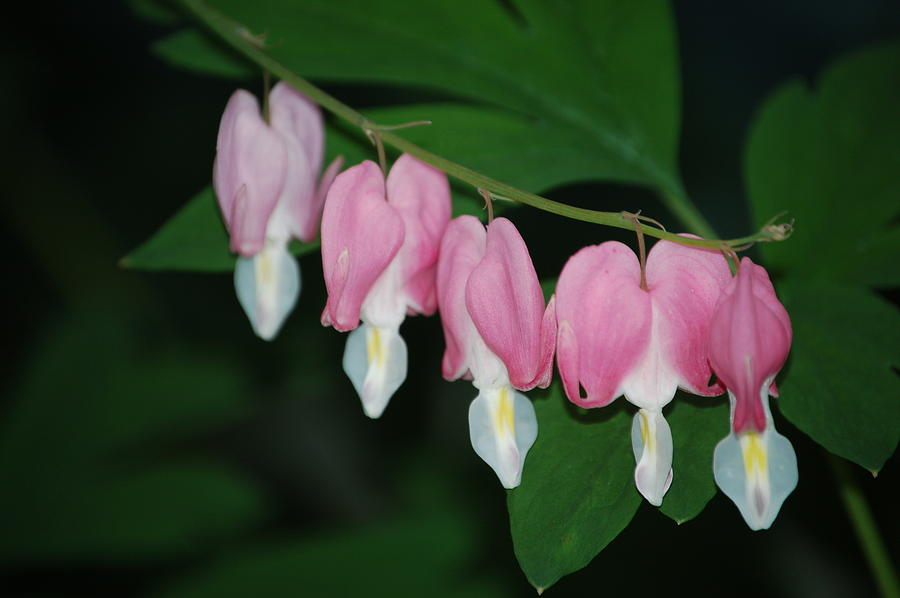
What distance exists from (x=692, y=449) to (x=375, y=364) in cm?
42

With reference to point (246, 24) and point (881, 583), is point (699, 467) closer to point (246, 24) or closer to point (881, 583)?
point (881, 583)

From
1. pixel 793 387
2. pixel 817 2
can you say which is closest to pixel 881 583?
pixel 793 387

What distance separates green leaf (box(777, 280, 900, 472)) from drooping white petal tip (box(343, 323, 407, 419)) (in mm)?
507

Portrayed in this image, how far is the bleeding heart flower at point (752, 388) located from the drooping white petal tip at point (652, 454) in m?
0.06

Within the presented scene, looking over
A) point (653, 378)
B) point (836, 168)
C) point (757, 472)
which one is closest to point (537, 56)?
point (836, 168)

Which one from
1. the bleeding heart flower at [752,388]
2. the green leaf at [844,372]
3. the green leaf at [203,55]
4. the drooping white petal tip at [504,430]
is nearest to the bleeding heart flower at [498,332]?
the drooping white petal tip at [504,430]

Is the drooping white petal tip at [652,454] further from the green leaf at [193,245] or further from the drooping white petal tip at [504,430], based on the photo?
the green leaf at [193,245]

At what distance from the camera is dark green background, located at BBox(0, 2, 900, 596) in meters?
2.22

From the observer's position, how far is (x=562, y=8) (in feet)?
5.60

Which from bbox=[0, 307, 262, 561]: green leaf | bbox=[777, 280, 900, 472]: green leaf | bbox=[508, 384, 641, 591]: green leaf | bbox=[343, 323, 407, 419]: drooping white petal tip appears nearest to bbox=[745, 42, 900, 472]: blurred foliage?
bbox=[777, 280, 900, 472]: green leaf

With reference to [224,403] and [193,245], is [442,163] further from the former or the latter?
[224,403]

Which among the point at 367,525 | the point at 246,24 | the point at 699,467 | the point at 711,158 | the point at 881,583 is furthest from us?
the point at 711,158

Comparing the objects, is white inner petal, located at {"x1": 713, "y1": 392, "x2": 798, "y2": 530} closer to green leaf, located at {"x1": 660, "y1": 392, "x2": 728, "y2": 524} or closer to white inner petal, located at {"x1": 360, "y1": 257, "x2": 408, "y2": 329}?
green leaf, located at {"x1": 660, "y1": 392, "x2": 728, "y2": 524}

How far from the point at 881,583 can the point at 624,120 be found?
2.95 ft
